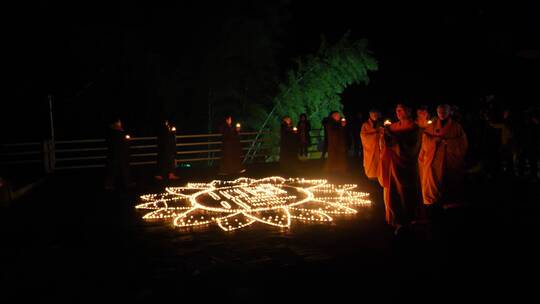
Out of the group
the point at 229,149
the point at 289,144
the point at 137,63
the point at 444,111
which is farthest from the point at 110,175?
the point at 137,63

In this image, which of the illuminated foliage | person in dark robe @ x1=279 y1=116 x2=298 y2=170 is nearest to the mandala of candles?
person in dark robe @ x1=279 y1=116 x2=298 y2=170

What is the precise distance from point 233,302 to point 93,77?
1441cm

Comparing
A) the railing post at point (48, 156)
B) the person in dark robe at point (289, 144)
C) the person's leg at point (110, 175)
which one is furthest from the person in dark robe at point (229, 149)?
the railing post at point (48, 156)

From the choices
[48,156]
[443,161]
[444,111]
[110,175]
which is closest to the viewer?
[444,111]

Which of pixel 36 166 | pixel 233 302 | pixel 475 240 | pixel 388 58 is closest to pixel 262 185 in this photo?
pixel 475 240

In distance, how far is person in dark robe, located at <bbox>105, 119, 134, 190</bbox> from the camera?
1151 cm

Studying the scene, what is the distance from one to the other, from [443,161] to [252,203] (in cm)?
333

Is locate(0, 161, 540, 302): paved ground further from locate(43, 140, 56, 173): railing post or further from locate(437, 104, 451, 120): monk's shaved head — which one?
locate(43, 140, 56, 173): railing post

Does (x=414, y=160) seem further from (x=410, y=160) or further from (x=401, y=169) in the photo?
(x=401, y=169)

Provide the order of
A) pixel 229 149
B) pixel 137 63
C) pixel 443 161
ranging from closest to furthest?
pixel 443 161 < pixel 229 149 < pixel 137 63

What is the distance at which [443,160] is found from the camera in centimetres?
853

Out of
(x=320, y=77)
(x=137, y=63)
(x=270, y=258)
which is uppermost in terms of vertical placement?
(x=137, y=63)

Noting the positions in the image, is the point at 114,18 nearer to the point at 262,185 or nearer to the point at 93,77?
the point at 93,77

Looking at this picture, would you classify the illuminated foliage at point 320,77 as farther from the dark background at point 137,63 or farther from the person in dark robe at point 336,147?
the person in dark robe at point 336,147
